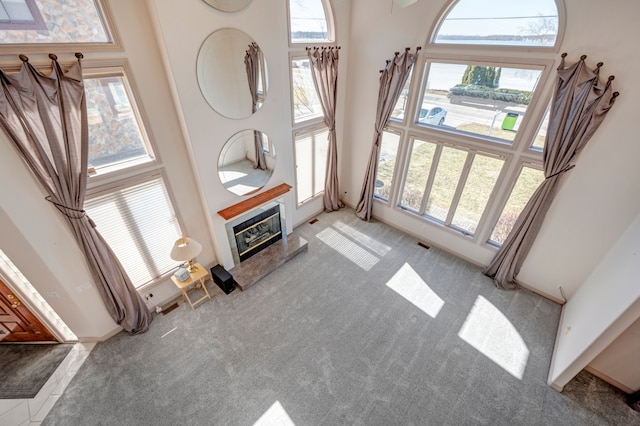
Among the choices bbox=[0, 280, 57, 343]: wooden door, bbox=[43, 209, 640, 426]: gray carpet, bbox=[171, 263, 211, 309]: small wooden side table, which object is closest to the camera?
bbox=[43, 209, 640, 426]: gray carpet

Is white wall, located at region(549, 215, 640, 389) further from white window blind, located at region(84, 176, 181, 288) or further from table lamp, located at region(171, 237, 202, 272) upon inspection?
white window blind, located at region(84, 176, 181, 288)

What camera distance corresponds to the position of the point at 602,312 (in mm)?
2736

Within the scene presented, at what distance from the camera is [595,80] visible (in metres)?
2.85

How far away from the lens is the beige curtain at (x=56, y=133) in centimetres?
218

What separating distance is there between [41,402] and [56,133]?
292 centimetres

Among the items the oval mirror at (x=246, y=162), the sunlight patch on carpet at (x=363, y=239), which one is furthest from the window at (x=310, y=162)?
the sunlight patch on carpet at (x=363, y=239)

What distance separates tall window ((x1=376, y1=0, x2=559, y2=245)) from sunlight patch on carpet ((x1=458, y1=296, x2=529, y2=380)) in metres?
1.29

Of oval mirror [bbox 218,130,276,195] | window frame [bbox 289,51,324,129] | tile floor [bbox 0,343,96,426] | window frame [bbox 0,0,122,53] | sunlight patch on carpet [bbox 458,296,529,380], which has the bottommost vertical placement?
tile floor [bbox 0,343,96,426]

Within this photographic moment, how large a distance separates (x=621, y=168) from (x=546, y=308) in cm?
215

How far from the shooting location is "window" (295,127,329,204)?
4957mm

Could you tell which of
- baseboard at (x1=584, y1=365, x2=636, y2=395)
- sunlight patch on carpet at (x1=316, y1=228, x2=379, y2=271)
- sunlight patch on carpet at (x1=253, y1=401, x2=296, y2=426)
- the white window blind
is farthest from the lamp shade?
baseboard at (x1=584, y1=365, x2=636, y2=395)

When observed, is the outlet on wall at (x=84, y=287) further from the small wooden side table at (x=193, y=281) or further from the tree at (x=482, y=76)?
the tree at (x=482, y=76)

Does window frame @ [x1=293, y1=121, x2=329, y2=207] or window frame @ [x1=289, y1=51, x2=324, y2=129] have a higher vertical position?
window frame @ [x1=289, y1=51, x2=324, y2=129]

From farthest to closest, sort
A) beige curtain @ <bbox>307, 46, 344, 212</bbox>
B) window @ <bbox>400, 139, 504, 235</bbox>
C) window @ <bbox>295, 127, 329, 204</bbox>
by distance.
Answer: window @ <bbox>295, 127, 329, 204</bbox>, beige curtain @ <bbox>307, 46, 344, 212</bbox>, window @ <bbox>400, 139, 504, 235</bbox>
